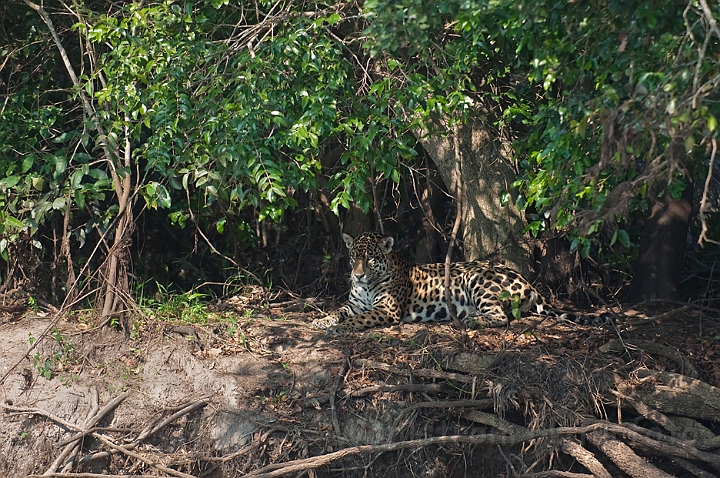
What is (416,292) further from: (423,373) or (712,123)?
(712,123)

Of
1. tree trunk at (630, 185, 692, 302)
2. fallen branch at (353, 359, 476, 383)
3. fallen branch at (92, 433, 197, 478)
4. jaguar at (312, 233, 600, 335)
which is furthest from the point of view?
tree trunk at (630, 185, 692, 302)

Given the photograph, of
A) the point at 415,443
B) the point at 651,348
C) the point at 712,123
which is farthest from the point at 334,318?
the point at 712,123

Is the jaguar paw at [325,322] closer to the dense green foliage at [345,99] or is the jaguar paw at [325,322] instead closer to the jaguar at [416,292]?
the jaguar at [416,292]

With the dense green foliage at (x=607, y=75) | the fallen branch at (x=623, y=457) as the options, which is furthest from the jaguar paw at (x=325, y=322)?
the dense green foliage at (x=607, y=75)

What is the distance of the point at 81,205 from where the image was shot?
27.8 ft

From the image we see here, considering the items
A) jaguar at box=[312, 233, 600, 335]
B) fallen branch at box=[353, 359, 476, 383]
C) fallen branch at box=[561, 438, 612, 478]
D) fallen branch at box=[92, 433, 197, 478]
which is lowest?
fallen branch at box=[92, 433, 197, 478]

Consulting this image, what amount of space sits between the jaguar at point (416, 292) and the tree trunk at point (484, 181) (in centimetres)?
29

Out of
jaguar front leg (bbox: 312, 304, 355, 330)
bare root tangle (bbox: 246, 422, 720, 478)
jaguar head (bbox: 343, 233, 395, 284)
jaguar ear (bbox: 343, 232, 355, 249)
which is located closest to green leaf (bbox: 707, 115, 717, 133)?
bare root tangle (bbox: 246, 422, 720, 478)

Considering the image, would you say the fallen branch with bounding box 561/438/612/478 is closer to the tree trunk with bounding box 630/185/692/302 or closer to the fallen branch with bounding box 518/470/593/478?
the fallen branch with bounding box 518/470/593/478

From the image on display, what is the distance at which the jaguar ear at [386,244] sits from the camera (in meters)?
9.62

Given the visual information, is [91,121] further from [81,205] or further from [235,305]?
[235,305]

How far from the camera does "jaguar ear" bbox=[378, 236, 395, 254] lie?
9617 mm

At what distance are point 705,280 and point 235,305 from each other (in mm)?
4582

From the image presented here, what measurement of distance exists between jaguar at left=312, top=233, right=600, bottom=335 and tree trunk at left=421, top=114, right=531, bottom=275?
288 mm
